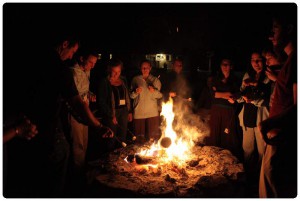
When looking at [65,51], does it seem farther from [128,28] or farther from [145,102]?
[128,28]

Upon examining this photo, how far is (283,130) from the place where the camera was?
9.98ft

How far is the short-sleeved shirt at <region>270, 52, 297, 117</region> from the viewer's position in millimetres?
2959

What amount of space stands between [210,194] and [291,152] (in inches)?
51.4

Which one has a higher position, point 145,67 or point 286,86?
point 145,67

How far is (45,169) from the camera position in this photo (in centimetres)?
326

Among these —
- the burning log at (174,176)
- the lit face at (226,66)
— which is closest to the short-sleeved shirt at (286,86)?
the burning log at (174,176)

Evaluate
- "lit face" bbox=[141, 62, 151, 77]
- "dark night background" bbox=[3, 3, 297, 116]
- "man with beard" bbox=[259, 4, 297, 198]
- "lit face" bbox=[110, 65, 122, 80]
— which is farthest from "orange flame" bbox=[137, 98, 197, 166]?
"dark night background" bbox=[3, 3, 297, 116]

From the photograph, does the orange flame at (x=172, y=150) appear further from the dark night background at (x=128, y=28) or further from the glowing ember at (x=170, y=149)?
the dark night background at (x=128, y=28)

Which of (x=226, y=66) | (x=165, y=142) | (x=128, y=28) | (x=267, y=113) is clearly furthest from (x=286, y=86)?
(x=128, y=28)

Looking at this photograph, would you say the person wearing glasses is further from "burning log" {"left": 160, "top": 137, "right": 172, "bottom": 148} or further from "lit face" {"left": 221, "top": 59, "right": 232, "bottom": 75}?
"lit face" {"left": 221, "top": 59, "right": 232, "bottom": 75}

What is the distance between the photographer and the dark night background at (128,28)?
3.04 m

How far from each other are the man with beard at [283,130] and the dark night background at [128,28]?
292cm

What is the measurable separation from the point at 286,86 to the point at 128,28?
56.8 ft

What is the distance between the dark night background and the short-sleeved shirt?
115 inches
